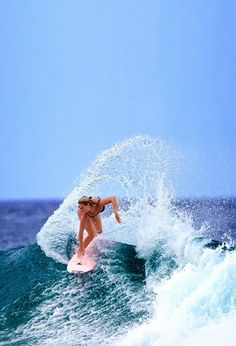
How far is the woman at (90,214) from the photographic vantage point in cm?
732

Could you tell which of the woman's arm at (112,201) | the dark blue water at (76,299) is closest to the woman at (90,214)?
the woman's arm at (112,201)

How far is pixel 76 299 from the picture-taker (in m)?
6.59

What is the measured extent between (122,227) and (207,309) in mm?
4740

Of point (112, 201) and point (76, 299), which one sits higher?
point (112, 201)

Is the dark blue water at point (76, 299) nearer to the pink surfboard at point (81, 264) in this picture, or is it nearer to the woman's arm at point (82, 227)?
the pink surfboard at point (81, 264)

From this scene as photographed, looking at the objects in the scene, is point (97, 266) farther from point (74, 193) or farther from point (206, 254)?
point (74, 193)

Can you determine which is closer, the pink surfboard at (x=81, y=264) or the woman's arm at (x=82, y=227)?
the pink surfboard at (x=81, y=264)

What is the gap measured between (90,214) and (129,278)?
105 cm

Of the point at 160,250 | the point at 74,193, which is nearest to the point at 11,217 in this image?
the point at 74,193

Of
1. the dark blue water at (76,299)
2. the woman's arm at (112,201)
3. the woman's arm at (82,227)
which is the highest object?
the woman's arm at (112,201)

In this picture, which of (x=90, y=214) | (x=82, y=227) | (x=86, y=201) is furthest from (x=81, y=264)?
(x=86, y=201)

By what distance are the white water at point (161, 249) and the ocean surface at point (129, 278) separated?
0.01m

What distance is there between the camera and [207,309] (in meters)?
5.16

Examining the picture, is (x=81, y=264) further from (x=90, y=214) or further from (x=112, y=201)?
(x=112, y=201)
